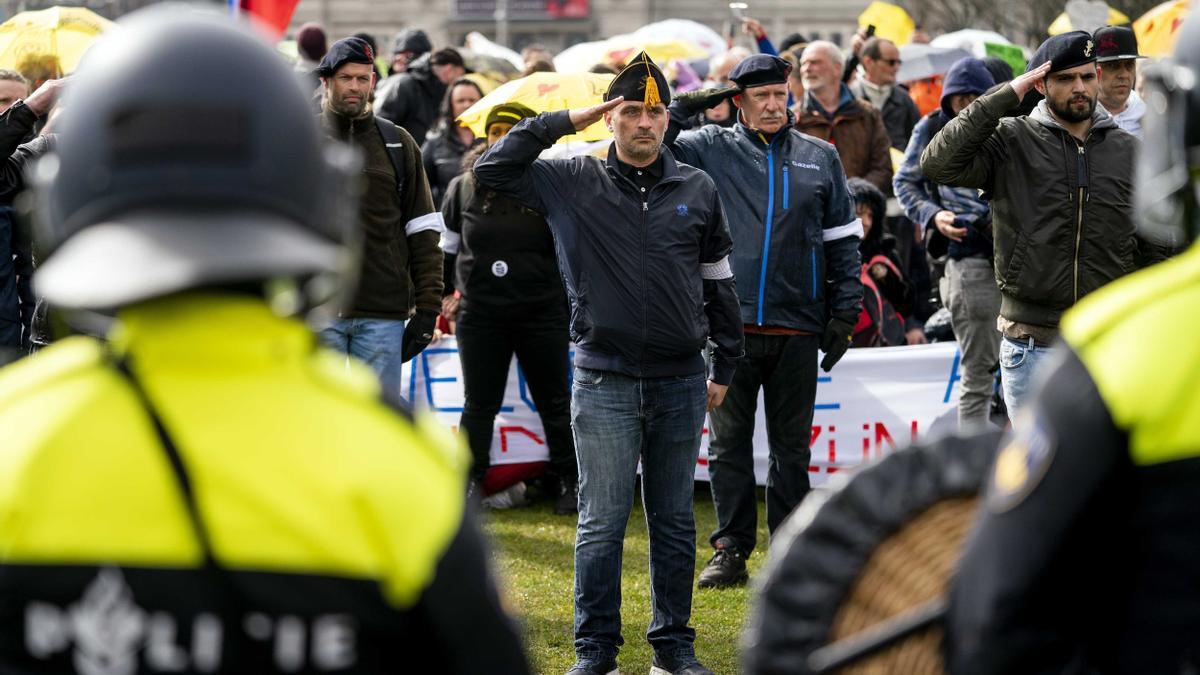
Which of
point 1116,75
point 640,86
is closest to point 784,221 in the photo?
point 640,86

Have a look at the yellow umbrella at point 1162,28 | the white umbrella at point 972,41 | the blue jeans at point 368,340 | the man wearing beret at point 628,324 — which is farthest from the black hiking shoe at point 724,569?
the white umbrella at point 972,41

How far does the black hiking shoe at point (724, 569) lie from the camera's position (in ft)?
23.7

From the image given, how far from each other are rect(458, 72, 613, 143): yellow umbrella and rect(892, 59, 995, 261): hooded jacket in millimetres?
1664

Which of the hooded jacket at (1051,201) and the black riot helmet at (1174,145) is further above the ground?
the black riot helmet at (1174,145)

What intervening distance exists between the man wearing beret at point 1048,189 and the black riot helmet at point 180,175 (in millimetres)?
5155

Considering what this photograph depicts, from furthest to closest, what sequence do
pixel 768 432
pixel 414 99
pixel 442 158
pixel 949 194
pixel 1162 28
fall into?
pixel 1162 28
pixel 414 99
pixel 442 158
pixel 949 194
pixel 768 432

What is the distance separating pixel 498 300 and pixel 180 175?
672 centimetres

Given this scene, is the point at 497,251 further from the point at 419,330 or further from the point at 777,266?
the point at 777,266

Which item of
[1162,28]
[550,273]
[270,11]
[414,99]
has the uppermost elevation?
[270,11]

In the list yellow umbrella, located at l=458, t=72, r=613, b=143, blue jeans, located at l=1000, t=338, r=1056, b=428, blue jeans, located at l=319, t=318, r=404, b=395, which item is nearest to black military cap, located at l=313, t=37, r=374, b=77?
blue jeans, located at l=319, t=318, r=404, b=395

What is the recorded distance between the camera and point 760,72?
23.6 ft

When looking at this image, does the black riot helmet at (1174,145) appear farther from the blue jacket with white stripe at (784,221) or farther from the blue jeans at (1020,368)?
the blue jacket with white stripe at (784,221)

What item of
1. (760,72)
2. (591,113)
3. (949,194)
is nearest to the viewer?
(591,113)

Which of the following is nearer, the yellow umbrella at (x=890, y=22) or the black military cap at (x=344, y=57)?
the black military cap at (x=344, y=57)
